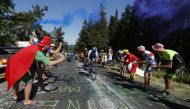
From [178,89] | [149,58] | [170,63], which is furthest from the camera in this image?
[178,89]

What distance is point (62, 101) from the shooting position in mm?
9062

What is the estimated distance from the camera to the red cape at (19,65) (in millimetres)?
8258

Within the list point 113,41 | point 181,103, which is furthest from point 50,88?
point 113,41

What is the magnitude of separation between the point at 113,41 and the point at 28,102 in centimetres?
5789

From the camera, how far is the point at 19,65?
8.32 meters

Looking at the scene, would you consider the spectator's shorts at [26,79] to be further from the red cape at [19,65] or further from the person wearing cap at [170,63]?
the person wearing cap at [170,63]

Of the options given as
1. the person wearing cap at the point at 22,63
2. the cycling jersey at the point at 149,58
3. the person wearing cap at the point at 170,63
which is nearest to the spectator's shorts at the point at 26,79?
the person wearing cap at the point at 22,63

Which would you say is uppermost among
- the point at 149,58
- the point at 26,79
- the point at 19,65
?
the point at 149,58

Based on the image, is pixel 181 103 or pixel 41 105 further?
pixel 181 103

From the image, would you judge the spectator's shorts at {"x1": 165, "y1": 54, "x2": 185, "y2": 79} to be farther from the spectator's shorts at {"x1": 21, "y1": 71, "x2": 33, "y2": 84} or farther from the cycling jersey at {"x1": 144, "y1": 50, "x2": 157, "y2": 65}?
the spectator's shorts at {"x1": 21, "y1": 71, "x2": 33, "y2": 84}

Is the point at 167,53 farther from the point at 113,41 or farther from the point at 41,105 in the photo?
the point at 113,41

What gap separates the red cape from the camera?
8258 millimetres

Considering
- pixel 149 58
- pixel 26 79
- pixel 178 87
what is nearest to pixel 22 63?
pixel 26 79

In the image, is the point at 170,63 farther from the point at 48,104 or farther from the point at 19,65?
the point at 19,65
